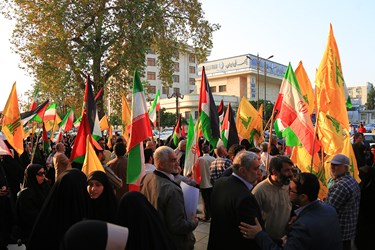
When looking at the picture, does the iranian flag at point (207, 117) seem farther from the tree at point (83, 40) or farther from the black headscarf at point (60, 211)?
the tree at point (83, 40)

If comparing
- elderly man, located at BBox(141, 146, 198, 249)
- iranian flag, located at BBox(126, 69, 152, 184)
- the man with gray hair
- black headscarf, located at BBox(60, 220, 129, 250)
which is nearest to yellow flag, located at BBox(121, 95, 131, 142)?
iranian flag, located at BBox(126, 69, 152, 184)

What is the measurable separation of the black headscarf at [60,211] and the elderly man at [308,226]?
5.78 feet

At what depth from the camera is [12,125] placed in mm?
7059

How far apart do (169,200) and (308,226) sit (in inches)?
55.4

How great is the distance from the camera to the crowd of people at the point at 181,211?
2428mm

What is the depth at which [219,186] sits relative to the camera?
321 cm

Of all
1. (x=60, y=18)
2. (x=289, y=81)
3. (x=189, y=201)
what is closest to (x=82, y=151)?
(x=189, y=201)

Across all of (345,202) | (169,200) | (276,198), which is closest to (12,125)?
(169,200)

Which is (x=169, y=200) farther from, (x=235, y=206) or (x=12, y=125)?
(x=12, y=125)

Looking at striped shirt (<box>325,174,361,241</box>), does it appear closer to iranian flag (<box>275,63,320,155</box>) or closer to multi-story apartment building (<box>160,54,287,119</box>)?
iranian flag (<box>275,63,320,155</box>)

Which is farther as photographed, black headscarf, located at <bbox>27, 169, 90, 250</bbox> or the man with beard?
the man with beard

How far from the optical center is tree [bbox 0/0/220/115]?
47.9ft

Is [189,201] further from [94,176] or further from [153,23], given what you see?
[153,23]

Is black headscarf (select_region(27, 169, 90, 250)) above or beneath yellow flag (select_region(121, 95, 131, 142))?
beneath
